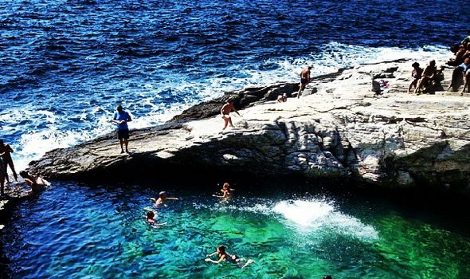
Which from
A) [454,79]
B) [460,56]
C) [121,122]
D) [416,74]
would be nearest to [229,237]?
[121,122]

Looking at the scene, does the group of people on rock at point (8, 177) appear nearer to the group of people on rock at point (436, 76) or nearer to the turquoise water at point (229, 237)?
the turquoise water at point (229, 237)

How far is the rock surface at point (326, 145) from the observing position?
21.9 m

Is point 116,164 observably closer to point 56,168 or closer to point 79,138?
point 56,168

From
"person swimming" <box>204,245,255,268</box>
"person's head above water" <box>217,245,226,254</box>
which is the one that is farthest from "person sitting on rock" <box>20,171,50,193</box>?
"person's head above water" <box>217,245,226,254</box>

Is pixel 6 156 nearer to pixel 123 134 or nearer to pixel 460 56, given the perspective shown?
pixel 123 134

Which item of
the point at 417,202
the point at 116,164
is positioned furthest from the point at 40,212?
the point at 417,202

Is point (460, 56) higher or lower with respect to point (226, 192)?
higher

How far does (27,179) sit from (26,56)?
2318 centimetres

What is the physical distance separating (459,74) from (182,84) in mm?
22506

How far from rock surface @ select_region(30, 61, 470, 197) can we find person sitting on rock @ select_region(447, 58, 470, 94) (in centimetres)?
63

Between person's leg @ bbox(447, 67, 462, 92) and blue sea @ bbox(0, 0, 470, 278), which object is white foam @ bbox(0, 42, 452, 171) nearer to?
blue sea @ bbox(0, 0, 470, 278)

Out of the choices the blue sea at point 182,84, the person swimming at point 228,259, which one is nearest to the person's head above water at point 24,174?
the blue sea at point 182,84

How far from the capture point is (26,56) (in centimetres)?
4312

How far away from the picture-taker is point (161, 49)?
4769cm
